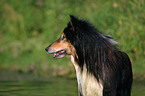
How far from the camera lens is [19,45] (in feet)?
63.2

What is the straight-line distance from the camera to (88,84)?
6371 millimetres

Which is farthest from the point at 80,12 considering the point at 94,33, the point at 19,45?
the point at 94,33

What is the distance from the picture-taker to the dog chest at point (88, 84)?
6.24m

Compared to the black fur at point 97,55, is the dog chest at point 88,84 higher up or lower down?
lower down

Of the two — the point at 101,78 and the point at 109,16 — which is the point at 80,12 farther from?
the point at 101,78

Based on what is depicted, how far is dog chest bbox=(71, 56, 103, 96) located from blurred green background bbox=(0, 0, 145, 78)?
4344 millimetres

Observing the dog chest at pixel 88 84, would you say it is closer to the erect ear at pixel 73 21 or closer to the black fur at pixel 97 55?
the black fur at pixel 97 55

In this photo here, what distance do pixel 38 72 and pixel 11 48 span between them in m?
4.80

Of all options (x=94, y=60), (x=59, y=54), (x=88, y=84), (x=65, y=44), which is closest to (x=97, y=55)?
(x=94, y=60)

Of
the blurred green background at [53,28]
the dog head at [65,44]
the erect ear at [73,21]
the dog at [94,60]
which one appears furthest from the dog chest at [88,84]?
the blurred green background at [53,28]

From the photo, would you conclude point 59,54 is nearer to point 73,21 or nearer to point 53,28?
point 73,21

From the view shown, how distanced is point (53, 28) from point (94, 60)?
9105 millimetres

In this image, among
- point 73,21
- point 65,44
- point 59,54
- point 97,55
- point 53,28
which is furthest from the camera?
point 53,28

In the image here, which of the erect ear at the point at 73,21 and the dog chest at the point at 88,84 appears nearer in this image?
the dog chest at the point at 88,84
